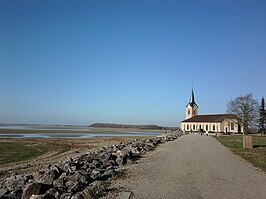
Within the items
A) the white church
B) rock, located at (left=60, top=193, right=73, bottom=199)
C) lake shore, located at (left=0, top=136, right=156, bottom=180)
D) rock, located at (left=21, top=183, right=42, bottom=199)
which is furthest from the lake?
rock, located at (left=60, top=193, right=73, bottom=199)

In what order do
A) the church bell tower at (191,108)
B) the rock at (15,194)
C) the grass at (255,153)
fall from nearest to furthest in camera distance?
the rock at (15,194) < the grass at (255,153) < the church bell tower at (191,108)

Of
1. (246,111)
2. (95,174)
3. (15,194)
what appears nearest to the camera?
(15,194)

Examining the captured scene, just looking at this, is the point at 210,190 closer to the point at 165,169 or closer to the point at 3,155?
the point at 165,169

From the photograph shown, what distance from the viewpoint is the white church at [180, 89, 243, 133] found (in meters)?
85.9

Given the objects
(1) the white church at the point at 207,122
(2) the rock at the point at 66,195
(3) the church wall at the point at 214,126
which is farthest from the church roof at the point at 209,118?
(2) the rock at the point at 66,195

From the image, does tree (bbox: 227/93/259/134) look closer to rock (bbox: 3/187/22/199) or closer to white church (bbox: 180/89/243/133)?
white church (bbox: 180/89/243/133)

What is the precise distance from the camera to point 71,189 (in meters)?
8.56

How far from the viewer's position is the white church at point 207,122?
282ft

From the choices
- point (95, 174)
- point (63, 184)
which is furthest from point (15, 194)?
point (95, 174)

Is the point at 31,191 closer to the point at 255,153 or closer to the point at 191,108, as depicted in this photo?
the point at 255,153

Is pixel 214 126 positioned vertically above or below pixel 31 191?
above

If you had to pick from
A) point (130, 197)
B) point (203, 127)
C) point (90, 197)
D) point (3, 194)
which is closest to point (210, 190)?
point (130, 197)

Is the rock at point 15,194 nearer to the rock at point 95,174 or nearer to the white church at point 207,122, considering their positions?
the rock at point 95,174

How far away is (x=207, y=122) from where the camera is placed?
9244 centimetres
